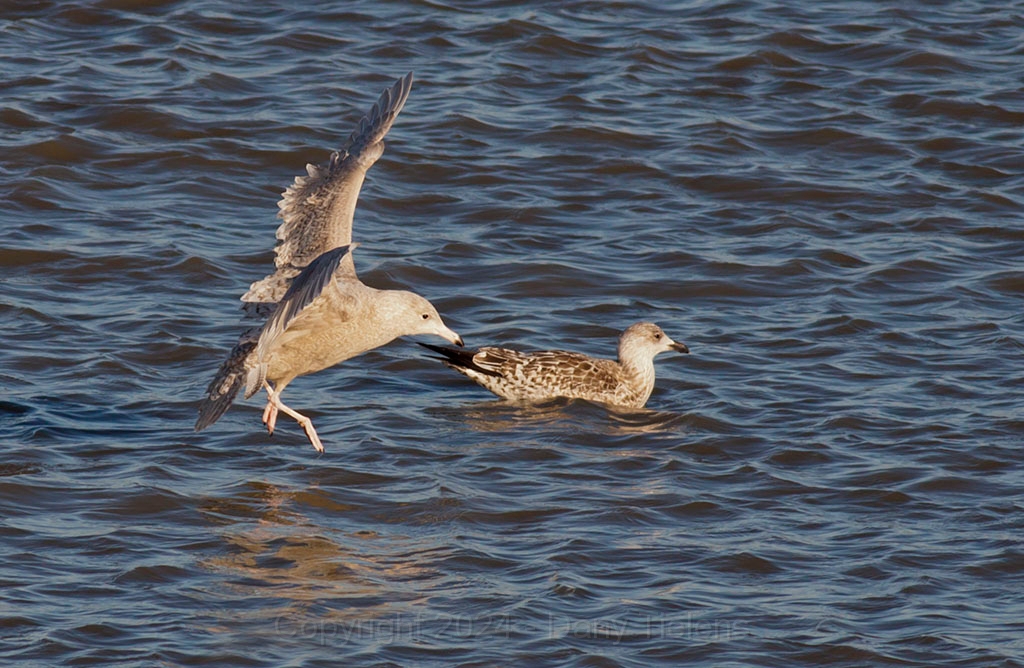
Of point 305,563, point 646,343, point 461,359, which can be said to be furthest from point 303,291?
point 646,343

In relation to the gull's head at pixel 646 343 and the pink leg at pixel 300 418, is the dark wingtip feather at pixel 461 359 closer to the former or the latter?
the gull's head at pixel 646 343

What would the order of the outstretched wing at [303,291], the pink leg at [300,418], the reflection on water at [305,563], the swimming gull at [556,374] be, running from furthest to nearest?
1. the swimming gull at [556,374]
2. the pink leg at [300,418]
3. the outstretched wing at [303,291]
4. the reflection on water at [305,563]

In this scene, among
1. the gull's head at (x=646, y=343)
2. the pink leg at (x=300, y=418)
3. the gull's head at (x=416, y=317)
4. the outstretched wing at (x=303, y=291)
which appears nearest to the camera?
the outstretched wing at (x=303, y=291)

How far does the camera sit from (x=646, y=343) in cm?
938

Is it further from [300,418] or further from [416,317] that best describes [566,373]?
[300,418]

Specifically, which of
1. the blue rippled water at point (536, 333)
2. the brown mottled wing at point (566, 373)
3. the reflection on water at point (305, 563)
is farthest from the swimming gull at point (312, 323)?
the brown mottled wing at point (566, 373)

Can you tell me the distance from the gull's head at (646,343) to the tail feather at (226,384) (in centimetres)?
218

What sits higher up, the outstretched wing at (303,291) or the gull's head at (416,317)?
the outstretched wing at (303,291)

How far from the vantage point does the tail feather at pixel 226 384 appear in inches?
311

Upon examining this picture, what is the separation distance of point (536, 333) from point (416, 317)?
215cm

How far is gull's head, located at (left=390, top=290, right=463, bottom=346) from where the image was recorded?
797cm

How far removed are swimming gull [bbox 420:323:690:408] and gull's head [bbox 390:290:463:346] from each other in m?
1.12

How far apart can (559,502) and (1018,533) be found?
1953 millimetres

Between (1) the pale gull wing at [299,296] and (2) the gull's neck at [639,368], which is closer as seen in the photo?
(1) the pale gull wing at [299,296]
